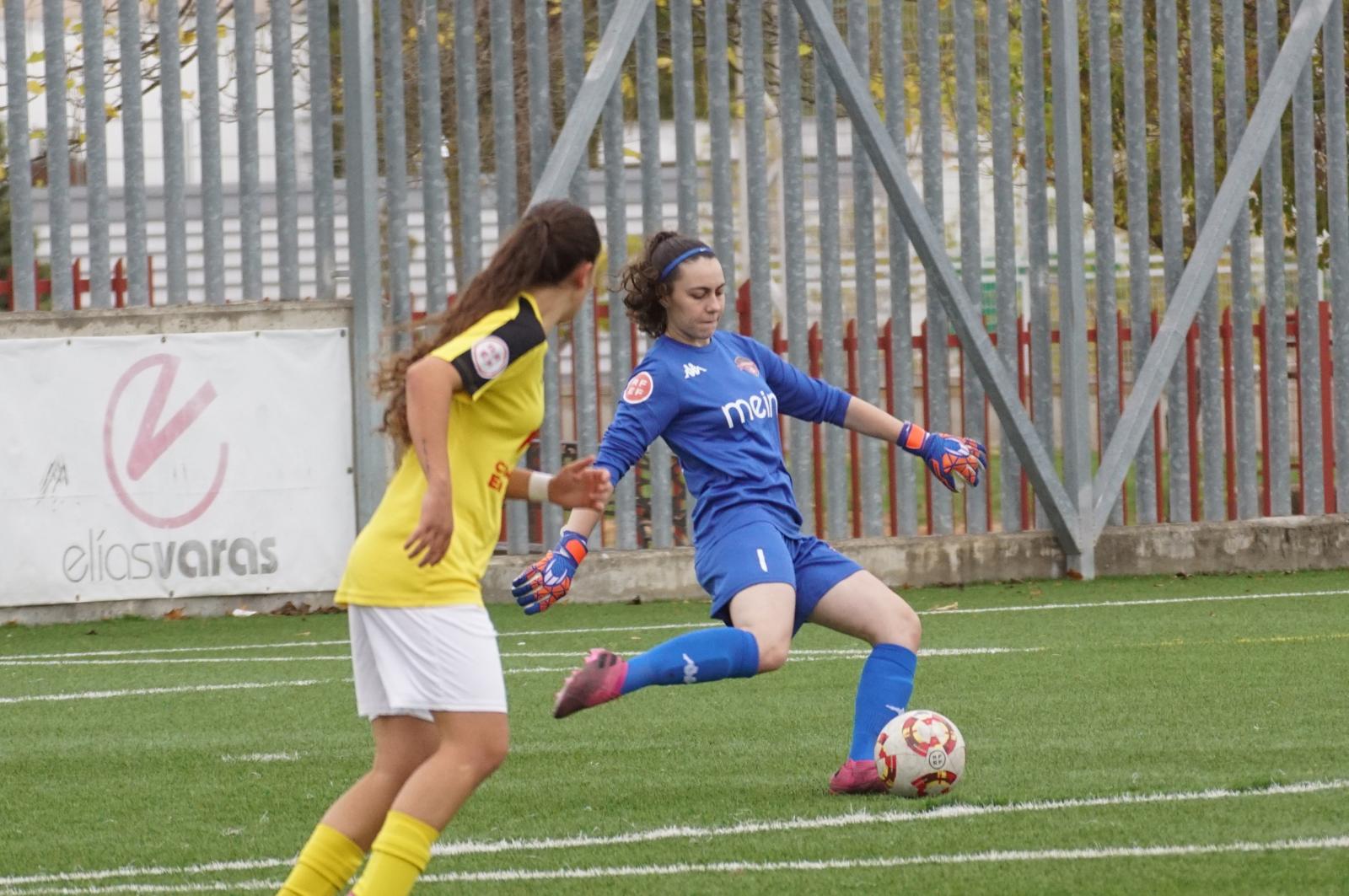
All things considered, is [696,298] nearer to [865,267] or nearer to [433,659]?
[433,659]

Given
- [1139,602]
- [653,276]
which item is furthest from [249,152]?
[653,276]

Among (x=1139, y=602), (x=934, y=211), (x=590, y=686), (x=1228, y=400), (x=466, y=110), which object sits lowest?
(x=1139, y=602)

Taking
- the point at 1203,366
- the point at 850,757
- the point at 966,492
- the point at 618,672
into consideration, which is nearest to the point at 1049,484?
the point at 966,492

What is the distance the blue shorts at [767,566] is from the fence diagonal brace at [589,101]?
6.39m

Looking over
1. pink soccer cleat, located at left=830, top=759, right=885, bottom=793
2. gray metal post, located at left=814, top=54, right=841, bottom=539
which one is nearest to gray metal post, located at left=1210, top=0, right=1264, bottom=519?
gray metal post, located at left=814, top=54, right=841, bottom=539

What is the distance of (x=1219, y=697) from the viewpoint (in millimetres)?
7633

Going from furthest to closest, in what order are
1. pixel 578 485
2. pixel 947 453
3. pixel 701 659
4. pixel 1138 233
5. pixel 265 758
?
pixel 1138 233 → pixel 265 758 → pixel 947 453 → pixel 701 659 → pixel 578 485

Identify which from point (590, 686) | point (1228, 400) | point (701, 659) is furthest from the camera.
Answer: point (1228, 400)

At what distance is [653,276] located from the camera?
6098 millimetres

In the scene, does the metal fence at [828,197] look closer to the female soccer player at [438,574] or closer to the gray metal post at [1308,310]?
the gray metal post at [1308,310]

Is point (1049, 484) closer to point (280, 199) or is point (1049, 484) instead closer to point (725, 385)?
point (280, 199)

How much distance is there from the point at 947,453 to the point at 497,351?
2284mm

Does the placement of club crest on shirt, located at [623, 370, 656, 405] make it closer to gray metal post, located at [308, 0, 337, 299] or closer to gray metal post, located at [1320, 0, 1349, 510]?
gray metal post, located at [308, 0, 337, 299]

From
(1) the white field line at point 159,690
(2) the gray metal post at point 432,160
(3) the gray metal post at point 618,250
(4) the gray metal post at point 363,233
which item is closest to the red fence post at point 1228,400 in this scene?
(3) the gray metal post at point 618,250
